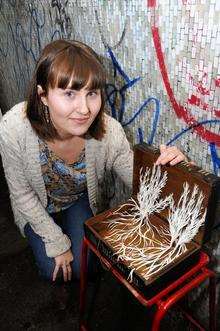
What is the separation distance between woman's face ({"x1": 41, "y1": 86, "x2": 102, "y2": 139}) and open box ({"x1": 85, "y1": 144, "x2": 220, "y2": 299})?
0.88ft

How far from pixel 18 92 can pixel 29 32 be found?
1043mm

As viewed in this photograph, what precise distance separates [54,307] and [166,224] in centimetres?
112

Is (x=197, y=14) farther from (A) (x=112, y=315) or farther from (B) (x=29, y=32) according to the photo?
(B) (x=29, y=32)

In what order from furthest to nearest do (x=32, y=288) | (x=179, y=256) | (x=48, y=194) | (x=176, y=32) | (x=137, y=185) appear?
(x=32, y=288), (x=48, y=194), (x=137, y=185), (x=176, y=32), (x=179, y=256)

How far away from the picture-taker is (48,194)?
76.8 inches

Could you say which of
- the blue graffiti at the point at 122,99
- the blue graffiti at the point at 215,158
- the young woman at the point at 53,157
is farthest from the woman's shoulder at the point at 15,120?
the blue graffiti at the point at 215,158

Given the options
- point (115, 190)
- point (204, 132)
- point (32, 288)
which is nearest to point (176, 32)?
point (204, 132)

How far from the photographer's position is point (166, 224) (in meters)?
1.45

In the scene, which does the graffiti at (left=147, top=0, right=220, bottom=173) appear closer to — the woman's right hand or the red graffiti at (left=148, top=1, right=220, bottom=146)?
the red graffiti at (left=148, top=1, right=220, bottom=146)

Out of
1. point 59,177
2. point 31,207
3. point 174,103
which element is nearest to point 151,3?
point 174,103

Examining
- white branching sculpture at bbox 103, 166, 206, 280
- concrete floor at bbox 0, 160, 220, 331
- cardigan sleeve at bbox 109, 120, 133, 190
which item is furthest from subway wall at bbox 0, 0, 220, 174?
concrete floor at bbox 0, 160, 220, 331

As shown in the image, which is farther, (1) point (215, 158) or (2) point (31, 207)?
(2) point (31, 207)

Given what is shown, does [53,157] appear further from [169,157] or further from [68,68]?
[169,157]

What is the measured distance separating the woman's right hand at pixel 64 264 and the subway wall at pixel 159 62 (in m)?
0.77
